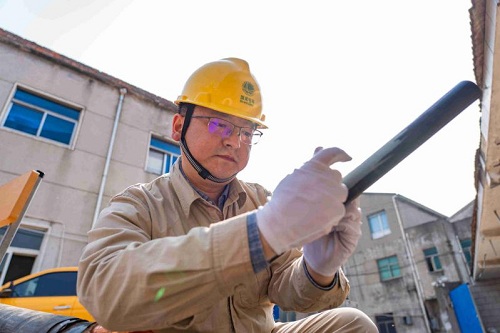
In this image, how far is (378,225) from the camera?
789 inches

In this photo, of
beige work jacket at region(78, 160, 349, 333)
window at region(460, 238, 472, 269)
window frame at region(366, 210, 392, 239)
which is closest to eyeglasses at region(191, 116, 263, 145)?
beige work jacket at region(78, 160, 349, 333)

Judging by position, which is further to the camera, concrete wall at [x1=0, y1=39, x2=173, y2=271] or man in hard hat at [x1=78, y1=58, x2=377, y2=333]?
concrete wall at [x1=0, y1=39, x2=173, y2=271]

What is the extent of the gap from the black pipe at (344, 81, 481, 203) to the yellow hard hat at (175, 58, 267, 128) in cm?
98

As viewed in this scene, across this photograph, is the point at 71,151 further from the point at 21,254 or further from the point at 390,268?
the point at 390,268

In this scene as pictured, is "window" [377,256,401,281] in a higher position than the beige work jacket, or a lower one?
higher

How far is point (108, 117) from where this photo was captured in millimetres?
8609

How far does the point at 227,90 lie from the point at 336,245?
1.14 meters

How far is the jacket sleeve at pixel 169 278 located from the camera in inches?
30.4

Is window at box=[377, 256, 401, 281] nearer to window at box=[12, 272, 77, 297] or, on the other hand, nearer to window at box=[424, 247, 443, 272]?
window at box=[424, 247, 443, 272]

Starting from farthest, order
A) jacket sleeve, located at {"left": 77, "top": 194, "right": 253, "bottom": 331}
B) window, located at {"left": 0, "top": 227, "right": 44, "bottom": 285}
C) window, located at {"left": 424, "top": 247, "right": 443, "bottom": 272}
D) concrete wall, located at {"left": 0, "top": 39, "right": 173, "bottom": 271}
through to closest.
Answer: window, located at {"left": 424, "top": 247, "right": 443, "bottom": 272} → concrete wall, located at {"left": 0, "top": 39, "right": 173, "bottom": 271} → window, located at {"left": 0, "top": 227, "right": 44, "bottom": 285} → jacket sleeve, located at {"left": 77, "top": 194, "right": 253, "bottom": 331}

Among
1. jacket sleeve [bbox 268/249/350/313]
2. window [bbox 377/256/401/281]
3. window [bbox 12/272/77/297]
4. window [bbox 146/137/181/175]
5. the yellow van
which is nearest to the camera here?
jacket sleeve [bbox 268/249/350/313]

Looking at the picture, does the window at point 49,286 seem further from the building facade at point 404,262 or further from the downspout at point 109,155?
the building facade at point 404,262

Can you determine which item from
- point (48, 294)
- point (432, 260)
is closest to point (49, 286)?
point (48, 294)

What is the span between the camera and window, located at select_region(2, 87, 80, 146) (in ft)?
23.8
